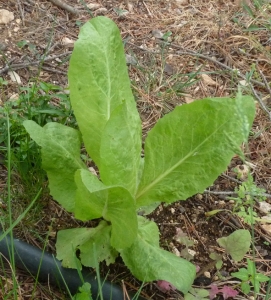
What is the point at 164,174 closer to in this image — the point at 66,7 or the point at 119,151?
the point at 119,151

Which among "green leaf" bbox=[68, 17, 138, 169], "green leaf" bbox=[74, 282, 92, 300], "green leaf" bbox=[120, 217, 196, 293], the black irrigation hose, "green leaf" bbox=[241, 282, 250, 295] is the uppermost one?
"green leaf" bbox=[68, 17, 138, 169]

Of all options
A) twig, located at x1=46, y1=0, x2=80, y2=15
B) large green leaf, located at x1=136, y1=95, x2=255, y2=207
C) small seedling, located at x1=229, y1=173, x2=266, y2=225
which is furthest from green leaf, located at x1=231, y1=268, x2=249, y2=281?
twig, located at x1=46, y1=0, x2=80, y2=15

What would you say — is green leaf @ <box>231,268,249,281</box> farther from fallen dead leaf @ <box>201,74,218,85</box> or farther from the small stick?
the small stick

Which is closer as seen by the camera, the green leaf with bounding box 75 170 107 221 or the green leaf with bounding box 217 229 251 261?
the green leaf with bounding box 75 170 107 221

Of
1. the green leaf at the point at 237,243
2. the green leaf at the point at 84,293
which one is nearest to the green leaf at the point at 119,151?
the green leaf at the point at 84,293

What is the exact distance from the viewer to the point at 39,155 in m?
1.64

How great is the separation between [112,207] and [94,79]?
420 mm

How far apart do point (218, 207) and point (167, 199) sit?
0.37 metres

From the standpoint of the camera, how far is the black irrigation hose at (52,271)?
59.0 inches

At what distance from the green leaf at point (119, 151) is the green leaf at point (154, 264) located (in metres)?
0.19

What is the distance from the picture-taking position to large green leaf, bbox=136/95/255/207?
4.60 ft

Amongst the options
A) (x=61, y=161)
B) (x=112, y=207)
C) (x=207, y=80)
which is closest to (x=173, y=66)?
(x=207, y=80)

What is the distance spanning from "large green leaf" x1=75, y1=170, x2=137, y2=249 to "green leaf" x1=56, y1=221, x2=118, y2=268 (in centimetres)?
7

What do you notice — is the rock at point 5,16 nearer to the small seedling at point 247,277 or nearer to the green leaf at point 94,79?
the green leaf at point 94,79
